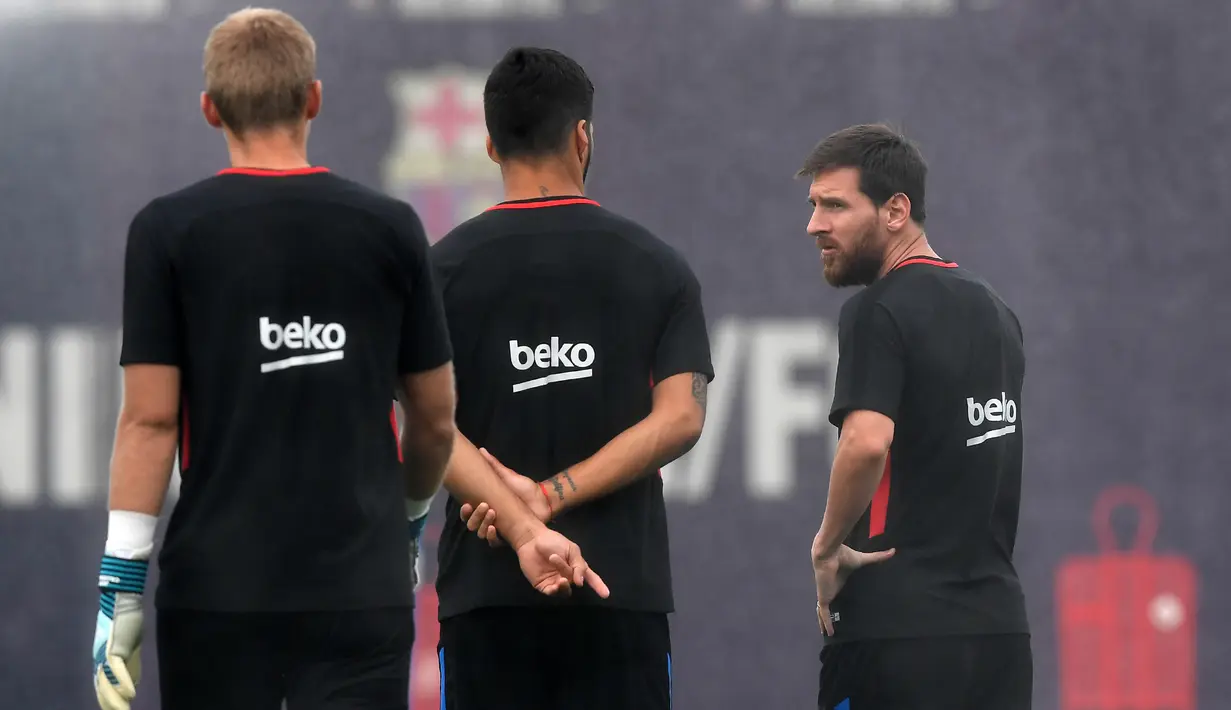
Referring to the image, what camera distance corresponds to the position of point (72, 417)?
27.7 ft

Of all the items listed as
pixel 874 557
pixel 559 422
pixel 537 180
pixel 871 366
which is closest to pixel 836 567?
pixel 874 557

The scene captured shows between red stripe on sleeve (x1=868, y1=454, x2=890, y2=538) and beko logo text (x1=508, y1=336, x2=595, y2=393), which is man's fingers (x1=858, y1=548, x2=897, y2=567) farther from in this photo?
beko logo text (x1=508, y1=336, x2=595, y2=393)

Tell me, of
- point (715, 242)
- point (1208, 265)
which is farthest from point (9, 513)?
point (1208, 265)

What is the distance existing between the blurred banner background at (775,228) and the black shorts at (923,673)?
14.1ft

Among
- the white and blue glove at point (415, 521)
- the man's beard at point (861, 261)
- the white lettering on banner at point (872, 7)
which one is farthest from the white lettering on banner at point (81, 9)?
the white and blue glove at point (415, 521)

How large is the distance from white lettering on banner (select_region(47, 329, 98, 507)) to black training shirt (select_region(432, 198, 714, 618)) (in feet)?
16.0

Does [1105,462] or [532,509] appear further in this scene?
[1105,462]

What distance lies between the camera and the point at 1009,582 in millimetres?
4188

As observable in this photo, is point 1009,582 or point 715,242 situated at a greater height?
point 715,242

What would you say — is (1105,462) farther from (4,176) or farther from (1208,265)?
Result: (4,176)

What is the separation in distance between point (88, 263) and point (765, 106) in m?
3.40

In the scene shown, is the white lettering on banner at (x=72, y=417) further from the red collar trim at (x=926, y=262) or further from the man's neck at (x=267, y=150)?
the man's neck at (x=267, y=150)

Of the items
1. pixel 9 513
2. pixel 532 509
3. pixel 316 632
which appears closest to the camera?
pixel 316 632

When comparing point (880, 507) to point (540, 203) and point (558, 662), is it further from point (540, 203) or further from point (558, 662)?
point (540, 203)
